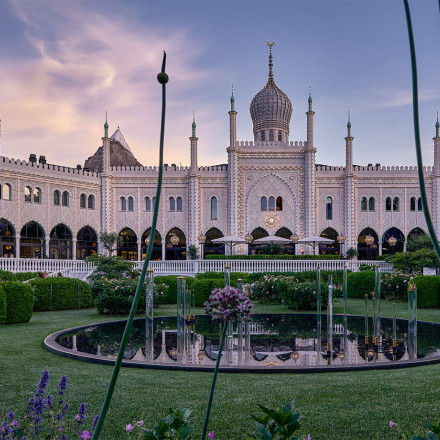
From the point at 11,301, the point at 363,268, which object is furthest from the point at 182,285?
the point at 363,268

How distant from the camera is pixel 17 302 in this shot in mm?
11953

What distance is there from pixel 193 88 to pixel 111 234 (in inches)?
1178

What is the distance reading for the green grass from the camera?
4211 millimetres

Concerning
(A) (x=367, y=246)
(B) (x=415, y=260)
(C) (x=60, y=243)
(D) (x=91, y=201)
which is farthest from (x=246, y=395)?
(D) (x=91, y=201)

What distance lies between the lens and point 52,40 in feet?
42.5

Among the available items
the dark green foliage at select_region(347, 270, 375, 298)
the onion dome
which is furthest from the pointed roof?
the dark green foliage at select_region(347, 270, 375, 298)

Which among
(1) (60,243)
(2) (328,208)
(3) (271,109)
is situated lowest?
(1) (60,243)

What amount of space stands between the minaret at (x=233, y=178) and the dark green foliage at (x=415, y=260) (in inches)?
670

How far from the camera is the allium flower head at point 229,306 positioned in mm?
1757

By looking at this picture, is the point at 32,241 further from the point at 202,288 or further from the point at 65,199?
the point at 202,288

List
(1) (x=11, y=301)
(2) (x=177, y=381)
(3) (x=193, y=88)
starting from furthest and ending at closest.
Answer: (1) (x=11, y=301) < (3) (x=193, y=88) < (2) (x=177, y=381)

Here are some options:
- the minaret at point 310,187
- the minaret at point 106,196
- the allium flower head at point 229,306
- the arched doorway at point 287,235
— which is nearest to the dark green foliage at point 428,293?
the allium flower head at point 229,306

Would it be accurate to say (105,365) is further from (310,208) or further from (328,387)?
(310,208)

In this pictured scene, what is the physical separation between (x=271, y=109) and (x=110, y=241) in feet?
61.5
